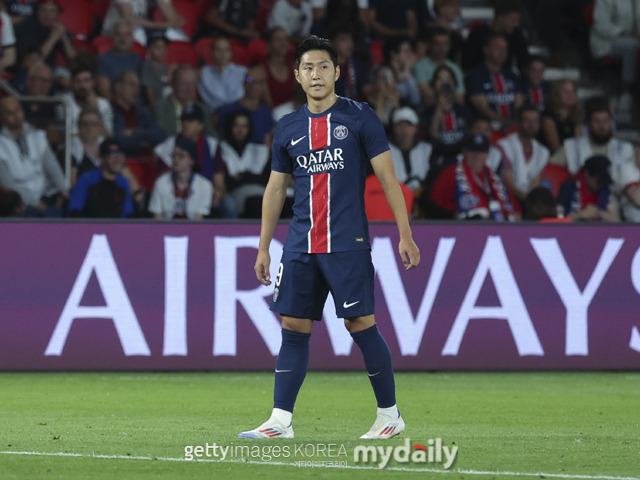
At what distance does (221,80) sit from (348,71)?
5.11ft

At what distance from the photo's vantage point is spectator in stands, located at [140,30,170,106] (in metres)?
14.1

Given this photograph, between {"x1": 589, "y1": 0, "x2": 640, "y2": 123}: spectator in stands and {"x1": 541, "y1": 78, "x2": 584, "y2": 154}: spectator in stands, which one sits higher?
{"x1": 589, "y1": 0, "x2": 640, "y2": 123}: spectator in stands

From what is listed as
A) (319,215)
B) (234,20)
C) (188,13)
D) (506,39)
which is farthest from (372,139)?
(506,39)

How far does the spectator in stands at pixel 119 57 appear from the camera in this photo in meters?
14.0

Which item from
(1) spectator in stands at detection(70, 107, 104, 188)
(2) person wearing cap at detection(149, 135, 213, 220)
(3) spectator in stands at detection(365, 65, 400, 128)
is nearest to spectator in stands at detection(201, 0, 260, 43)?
(3) spectator in stands at detection(365, 65, 400, 128)

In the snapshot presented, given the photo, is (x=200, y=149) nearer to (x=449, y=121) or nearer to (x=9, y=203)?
(x=9, y=203)

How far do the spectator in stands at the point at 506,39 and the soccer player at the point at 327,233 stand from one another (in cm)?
977

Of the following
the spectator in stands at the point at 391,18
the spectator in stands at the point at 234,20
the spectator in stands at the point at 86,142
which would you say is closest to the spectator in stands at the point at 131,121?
the spectator in stands at the point at 86,142

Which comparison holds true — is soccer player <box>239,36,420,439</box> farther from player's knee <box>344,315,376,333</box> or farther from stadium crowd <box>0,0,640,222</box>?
stadium crowd <box>0,0,640,222</box>

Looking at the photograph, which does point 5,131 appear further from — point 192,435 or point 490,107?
point 192,435

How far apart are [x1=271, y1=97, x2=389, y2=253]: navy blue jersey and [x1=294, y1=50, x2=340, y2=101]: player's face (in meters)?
0.13

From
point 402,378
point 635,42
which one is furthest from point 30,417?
point 635,42

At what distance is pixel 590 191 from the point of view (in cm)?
1323

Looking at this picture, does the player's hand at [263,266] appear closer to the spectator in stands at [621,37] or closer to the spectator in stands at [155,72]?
the spectator in stands at [155,72]
